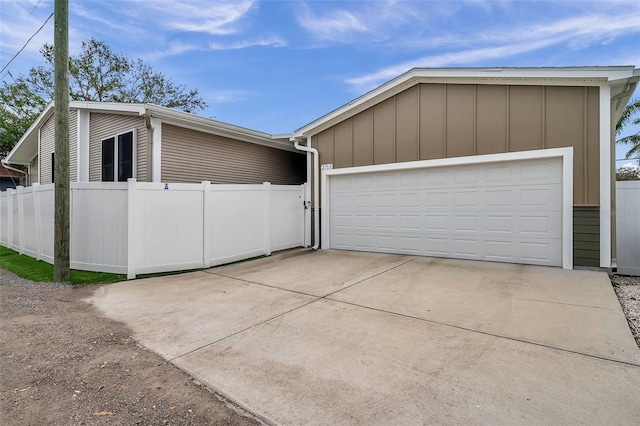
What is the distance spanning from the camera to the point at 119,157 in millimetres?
8375

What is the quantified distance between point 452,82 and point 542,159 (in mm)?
2575

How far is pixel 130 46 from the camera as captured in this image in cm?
1850

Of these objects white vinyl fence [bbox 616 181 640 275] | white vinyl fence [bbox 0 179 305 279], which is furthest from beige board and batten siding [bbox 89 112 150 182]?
white vinyl fence [bbox 616 181 640 275]

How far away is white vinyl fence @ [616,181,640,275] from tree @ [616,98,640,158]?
17.1 meters

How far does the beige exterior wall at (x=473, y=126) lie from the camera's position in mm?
6199

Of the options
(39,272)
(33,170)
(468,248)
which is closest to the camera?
(39,272)

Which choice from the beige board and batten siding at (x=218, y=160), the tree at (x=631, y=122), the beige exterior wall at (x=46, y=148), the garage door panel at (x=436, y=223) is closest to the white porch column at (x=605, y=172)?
the garage door panel at (x=436, y=223)

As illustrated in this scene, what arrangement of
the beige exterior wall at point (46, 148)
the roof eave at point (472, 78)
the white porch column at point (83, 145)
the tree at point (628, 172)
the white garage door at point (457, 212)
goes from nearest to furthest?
the roof eave at point (472, 78)
the white garage door at point (457, 212)
the white porch column at point (83, 145)
the beige exterior wall at point (46, 148)
the tree at point (628, 172)

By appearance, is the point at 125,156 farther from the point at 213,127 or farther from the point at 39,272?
the point at 39,272

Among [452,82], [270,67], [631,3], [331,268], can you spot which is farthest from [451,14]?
[270,67]

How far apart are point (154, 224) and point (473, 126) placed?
23.4ft

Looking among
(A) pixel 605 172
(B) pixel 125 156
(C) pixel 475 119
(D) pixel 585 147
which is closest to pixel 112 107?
(B) pixel 125 156

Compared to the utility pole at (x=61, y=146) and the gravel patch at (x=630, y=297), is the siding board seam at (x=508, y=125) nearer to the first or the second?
the gravel patch at (x=630, y=297)

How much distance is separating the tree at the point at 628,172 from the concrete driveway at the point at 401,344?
89.7ft
